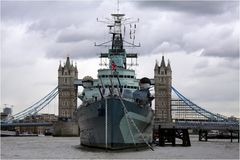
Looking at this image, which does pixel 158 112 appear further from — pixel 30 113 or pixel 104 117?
pixel 104 117

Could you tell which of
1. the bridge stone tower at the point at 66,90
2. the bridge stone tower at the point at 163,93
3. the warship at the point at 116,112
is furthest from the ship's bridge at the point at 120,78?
the bridge stone tower at the point at 163,93

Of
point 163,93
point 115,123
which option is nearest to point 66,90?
point 163,93

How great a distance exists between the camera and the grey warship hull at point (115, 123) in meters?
45.7

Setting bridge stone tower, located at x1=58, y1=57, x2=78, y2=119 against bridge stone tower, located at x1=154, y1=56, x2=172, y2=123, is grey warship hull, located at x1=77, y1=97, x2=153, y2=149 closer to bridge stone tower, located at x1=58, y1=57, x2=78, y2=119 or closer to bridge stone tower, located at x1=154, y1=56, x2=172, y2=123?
bridge stone tower, located at x1=58, y1=57, x2=78, y2=119

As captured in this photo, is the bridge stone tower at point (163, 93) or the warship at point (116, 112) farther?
the bridge stone tower at point (163, 93)

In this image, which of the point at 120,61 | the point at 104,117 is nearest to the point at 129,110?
the point at 104,117

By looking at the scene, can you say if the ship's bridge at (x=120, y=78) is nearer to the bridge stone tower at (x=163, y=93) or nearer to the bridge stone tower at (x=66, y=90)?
the bridge stone tower at (x=66, y=90)

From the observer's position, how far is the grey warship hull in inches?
1799

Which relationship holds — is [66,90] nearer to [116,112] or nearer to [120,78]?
[120,78]

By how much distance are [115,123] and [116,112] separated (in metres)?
0.86

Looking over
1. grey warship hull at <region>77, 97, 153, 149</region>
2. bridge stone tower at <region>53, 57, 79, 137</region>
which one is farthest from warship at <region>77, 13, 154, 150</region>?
bridge stone tower at <region>53, 57, 79, 137</region>

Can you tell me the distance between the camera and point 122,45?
66.1 meters

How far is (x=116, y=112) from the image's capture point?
150 ft

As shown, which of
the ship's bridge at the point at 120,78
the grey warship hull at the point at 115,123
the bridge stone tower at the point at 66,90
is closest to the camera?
the grey warship hull at the point at 115,123
